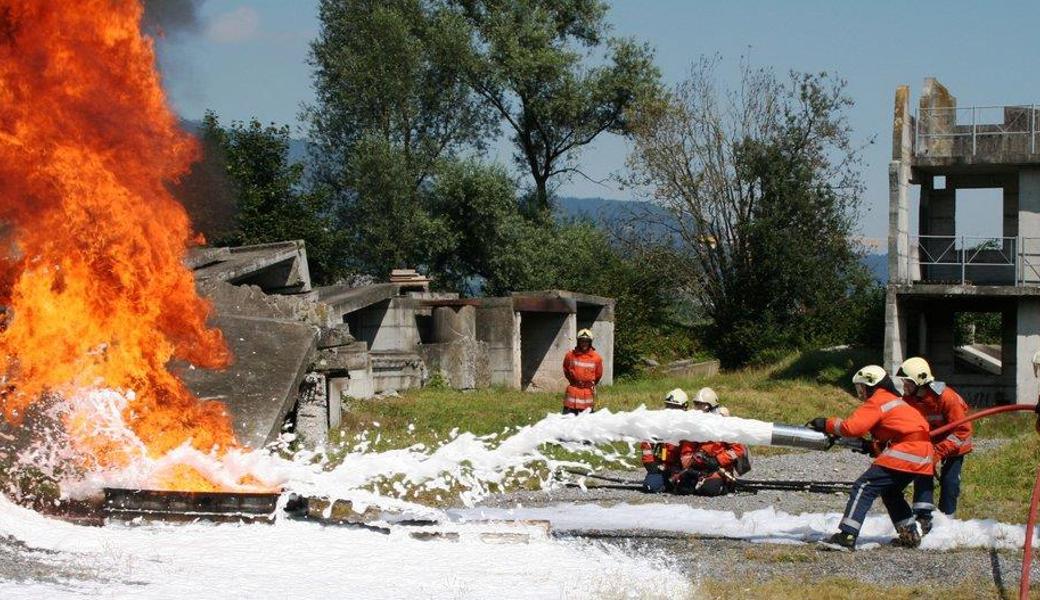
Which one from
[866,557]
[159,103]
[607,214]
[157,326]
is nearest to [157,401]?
[157,326]

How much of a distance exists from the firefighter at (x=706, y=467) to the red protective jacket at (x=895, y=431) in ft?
11.2

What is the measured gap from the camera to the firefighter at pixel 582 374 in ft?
64.9

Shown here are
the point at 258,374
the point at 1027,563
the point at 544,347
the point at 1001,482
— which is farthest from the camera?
the point at 544,347

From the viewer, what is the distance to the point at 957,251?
34.5 meters

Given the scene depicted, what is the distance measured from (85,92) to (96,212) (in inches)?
44.7

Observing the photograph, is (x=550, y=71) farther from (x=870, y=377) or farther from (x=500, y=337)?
(x=870, y=377)

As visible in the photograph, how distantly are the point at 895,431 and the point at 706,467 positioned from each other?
3778 millimetres

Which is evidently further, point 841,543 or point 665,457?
point 665,457

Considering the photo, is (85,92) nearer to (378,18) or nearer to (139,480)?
(139,480)

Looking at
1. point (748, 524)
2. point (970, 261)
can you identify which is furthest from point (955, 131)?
point (748, 524)

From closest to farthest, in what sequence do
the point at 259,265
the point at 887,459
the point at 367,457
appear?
the point at 887,459 < the point at 367,457 < the point at 259,265

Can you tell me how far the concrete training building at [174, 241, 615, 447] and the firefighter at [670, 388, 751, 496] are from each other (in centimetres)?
451

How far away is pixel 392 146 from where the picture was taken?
40.7 metres

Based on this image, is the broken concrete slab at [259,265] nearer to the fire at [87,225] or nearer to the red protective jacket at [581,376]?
the red protective jacket at [581,376]
